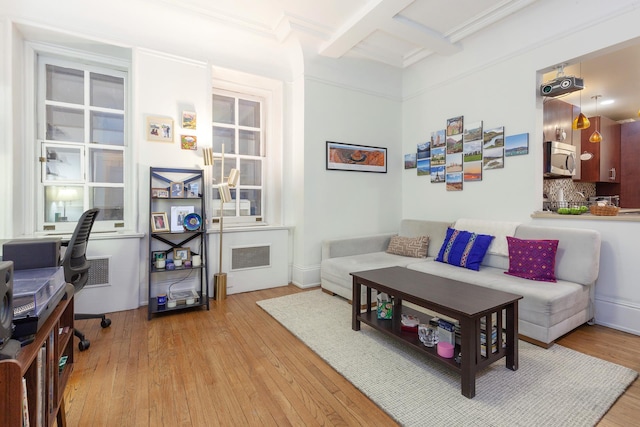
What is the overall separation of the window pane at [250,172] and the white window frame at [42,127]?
1.23 metres

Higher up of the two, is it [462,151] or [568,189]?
[462,151]

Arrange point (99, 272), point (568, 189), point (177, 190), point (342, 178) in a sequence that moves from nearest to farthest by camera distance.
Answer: point (99, 272)
point (177, 190)
point (342, 178)
point (568, 189)

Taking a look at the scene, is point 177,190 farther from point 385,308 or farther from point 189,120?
point 385,308

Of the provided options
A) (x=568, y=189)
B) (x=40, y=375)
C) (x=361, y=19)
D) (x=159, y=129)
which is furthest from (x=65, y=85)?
(x=568, y=189)

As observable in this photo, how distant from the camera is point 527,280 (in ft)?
8.68

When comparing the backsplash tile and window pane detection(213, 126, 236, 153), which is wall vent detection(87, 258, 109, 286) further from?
the backsplash tile

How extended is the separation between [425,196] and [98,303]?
4009 mm

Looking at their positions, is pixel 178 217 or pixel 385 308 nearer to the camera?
pixel 385 308

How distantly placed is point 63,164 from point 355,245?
3.25m

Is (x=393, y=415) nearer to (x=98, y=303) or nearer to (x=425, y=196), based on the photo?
(x=98, y=303)

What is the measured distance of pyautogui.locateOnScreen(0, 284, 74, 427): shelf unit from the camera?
772 millimetres

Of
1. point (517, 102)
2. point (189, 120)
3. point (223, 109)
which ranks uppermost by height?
point (223, 109)

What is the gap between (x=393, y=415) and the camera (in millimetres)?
1579

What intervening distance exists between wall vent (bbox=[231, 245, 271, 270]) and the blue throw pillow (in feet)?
6.62
